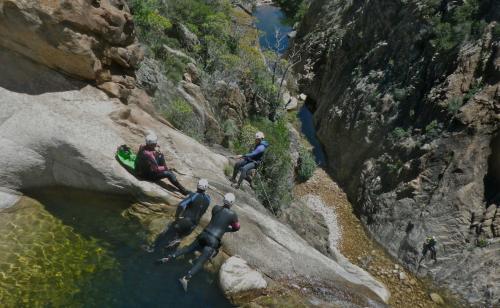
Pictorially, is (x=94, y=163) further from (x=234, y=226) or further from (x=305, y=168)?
(x=305, y=168)

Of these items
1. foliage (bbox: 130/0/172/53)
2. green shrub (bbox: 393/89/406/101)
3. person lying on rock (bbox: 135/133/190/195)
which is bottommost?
person lying on rock (bbox: 135/133/190/195)

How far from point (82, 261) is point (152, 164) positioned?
10.0ft

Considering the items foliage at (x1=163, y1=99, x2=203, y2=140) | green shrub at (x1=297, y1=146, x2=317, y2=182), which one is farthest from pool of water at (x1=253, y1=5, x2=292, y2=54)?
foliage at (x1=163, y1=99, x2=203, y2=140)

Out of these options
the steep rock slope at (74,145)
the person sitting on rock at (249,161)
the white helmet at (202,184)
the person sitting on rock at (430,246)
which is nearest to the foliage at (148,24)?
the steep rock slope at (74,145)

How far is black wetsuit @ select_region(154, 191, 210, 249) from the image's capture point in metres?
12.6

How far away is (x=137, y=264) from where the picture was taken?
1209 cm

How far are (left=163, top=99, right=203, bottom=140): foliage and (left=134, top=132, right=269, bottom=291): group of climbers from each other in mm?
4677

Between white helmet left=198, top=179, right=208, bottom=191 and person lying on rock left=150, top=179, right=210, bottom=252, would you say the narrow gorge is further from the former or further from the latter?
white helmet left=198, top=179, right=208, bottom=191

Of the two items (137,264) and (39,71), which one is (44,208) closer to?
(137,264)

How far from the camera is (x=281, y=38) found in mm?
31641

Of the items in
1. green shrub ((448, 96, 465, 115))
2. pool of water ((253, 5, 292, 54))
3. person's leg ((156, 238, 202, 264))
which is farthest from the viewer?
pool of water ((253, 5, 292, 54))

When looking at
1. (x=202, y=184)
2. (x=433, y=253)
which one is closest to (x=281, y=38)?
(x=433, y=253)

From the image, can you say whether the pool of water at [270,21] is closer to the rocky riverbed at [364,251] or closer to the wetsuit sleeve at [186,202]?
the rocky riverbed at [364,251]

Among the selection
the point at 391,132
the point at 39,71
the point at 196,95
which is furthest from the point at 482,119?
the point at 39,71
